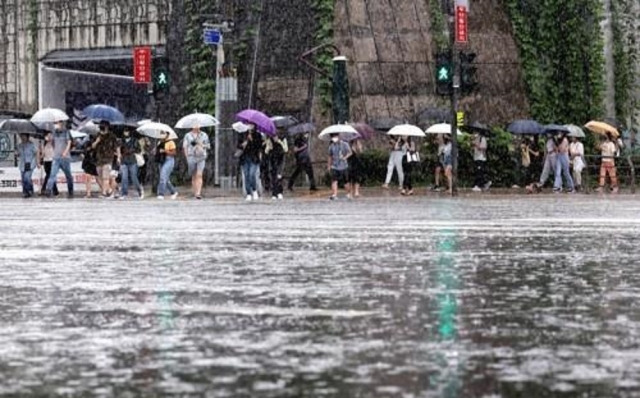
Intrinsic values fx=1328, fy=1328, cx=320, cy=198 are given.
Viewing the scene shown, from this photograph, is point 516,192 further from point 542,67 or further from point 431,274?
point 431,274

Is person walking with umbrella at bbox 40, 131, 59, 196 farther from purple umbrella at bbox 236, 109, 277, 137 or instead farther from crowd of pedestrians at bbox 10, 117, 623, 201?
purple umbrella at bbox 236, 109, 277, 137

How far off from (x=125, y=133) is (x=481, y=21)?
38.4 feet

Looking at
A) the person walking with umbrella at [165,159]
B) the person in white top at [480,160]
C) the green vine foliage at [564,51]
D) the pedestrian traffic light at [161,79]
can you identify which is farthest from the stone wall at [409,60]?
the person walking with umbrella at [165,159]

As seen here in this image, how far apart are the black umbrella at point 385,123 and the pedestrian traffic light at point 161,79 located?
23.9 ft

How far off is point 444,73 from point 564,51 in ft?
33.1

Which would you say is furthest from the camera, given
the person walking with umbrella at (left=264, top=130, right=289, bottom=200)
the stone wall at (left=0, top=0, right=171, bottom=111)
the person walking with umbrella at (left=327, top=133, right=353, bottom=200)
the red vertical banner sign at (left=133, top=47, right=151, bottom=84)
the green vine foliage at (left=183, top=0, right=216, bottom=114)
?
the stone wall at (left=0, top=0, right=171, bottom=111)

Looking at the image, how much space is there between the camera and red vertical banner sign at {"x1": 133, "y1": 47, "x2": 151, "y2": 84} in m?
41.1

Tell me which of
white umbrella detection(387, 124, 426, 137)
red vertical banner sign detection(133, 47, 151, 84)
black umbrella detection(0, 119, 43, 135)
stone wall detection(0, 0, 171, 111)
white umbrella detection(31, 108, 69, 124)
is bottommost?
white umbrella detection(387, 124, 426, 137)

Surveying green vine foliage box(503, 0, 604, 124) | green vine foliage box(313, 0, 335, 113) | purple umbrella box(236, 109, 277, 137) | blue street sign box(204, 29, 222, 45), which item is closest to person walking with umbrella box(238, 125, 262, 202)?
purple umbrella box(236, 109, 277, 137)

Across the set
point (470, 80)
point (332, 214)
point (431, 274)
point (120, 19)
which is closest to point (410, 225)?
point (332, 214)

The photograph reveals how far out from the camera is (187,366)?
15.9ft

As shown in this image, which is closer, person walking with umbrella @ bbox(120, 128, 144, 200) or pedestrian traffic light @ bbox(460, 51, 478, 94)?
person walking with umbrella @ bbox(120, 128, 144, 200)

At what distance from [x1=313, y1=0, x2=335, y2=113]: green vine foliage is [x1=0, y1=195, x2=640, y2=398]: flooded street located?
25361mm

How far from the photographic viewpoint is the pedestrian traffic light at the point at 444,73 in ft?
103
